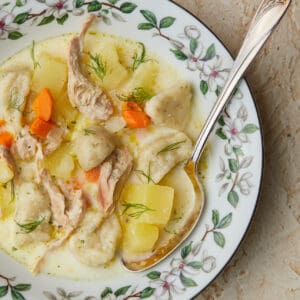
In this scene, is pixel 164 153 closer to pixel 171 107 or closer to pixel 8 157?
pixel 171 107

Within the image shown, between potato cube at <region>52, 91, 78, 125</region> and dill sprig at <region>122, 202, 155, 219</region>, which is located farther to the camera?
potato cube at <region>52, 91, 78, 125</region>

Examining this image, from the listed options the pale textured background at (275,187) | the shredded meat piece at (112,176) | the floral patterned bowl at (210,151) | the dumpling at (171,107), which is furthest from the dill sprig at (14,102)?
the pale textured background at (275,187)

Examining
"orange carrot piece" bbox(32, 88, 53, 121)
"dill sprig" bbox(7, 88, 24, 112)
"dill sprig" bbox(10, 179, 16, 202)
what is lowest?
"dill sprig" bbox(10, 179, 16, 202)

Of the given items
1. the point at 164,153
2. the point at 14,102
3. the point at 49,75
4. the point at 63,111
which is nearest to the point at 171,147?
the point at 164,153

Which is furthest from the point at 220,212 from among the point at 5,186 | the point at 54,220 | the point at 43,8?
the point at 43,8

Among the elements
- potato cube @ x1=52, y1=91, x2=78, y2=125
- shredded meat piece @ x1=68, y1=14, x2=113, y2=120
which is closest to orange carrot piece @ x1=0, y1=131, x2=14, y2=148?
potato cube @ x1=52, y1=91, x2=78, y2=125

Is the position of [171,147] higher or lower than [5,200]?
higher

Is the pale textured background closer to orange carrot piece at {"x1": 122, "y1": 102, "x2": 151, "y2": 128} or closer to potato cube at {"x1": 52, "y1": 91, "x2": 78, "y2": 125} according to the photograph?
orange carrot piece at {"x1": 122, "y1": 102, "x2": 151, "y2": 128}
